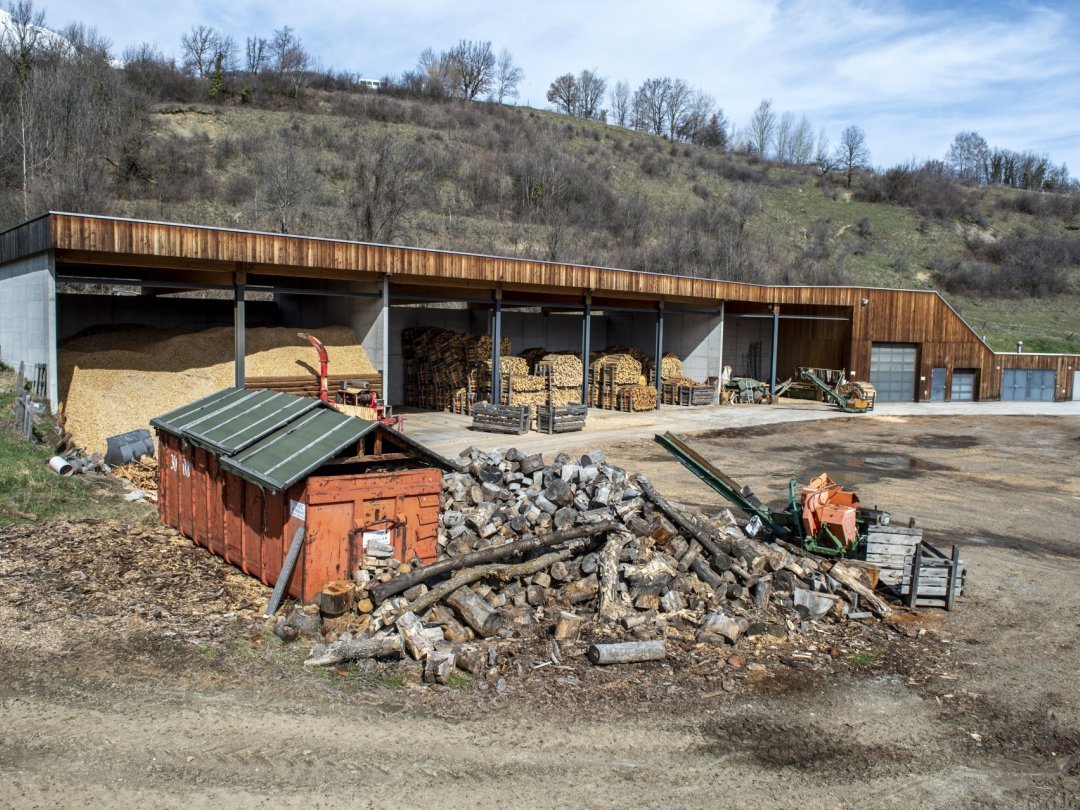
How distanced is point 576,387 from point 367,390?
31.1 ft

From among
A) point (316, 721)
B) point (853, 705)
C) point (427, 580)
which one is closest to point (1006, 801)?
point (853, 705)

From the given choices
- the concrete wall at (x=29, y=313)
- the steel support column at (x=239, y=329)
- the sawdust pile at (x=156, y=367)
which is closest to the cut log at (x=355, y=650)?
the sawdust pile at (x=156, y=367)

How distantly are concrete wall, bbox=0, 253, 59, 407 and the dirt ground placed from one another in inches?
317

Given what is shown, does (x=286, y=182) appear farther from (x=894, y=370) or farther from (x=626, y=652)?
(x=626, y=652)

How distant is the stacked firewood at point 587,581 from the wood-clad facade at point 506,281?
10788 millimetres

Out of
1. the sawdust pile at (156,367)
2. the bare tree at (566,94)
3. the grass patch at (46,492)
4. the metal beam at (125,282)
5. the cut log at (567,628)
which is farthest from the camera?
the bare tree at (566,94)

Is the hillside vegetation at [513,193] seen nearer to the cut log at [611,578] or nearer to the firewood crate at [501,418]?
the firewood crate at [501,418]

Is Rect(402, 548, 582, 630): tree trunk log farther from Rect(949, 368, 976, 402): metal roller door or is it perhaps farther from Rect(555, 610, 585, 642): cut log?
Rect(949, 368, 976, 402): metal roller door

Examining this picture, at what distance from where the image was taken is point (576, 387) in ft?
96.7

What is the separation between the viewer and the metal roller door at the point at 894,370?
37.8m

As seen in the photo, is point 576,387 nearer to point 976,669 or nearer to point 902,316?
point 902,316

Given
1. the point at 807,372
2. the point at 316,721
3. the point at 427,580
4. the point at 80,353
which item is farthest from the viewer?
the point at 807,372

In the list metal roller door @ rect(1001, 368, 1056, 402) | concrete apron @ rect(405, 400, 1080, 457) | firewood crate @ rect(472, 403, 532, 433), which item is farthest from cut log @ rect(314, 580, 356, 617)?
metal roller door @ rect(1001, 368, 1056, 402)

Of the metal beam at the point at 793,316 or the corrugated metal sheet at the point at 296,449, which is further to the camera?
the metal beam at the point at 793,316
